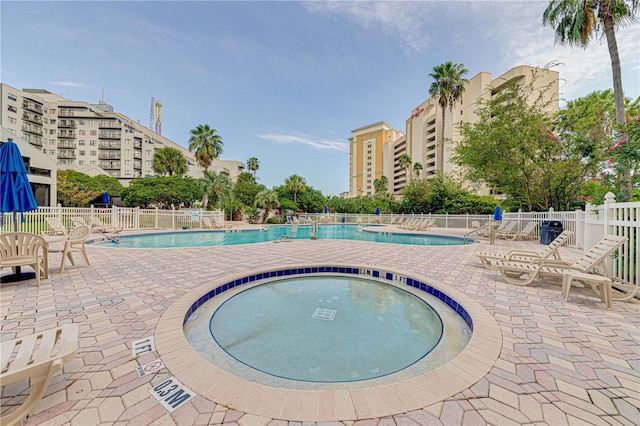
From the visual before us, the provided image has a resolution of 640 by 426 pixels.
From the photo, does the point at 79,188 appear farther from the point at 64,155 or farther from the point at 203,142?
the point at 64,155

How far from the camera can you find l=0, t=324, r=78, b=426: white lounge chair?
135cm

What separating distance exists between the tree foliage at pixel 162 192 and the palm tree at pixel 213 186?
129 cm

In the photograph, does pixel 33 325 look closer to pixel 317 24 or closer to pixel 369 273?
pixel 369 273

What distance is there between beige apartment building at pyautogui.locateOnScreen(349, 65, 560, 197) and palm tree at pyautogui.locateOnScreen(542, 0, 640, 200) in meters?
15.2

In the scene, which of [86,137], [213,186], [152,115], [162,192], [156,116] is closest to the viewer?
[162,192]

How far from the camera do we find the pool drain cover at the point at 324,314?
11.7ft

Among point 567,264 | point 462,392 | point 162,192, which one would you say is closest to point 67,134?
point 162,192

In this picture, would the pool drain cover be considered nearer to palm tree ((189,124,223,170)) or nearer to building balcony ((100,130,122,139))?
palm tree ((189,124,223,170))

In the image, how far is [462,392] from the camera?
1.73 meters

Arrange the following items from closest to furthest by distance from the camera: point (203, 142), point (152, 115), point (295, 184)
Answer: point (203, 142) < point (295, 184) < point (152, 115)

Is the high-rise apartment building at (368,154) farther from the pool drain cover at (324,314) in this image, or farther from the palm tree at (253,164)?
the pool drain cover at (324,314)

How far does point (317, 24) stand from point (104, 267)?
55.7 ft

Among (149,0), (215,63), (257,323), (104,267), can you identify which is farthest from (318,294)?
(215,63)

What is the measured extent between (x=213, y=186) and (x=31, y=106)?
41.9 meters
